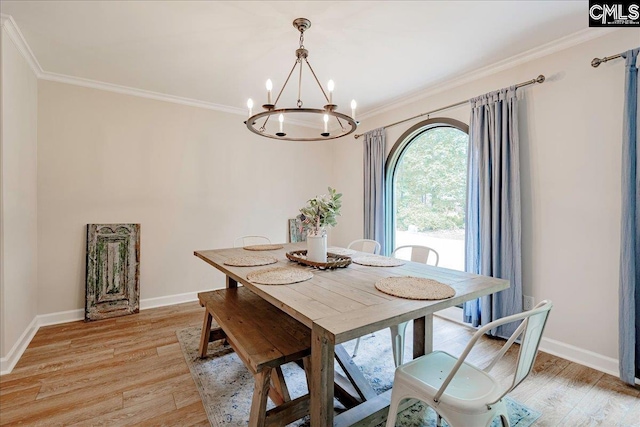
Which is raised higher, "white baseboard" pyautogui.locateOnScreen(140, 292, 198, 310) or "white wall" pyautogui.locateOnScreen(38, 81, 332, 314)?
"white wall" pyautogui.locateOnScreen(38, 81, 332, 314)

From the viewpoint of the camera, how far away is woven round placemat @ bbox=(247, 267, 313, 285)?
1688mm

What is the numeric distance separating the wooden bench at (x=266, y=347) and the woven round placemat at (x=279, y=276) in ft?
0.95

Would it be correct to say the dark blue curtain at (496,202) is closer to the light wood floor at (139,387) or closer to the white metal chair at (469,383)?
the light wood floor at (139,387)

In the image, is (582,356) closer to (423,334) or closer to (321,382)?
(423,334)

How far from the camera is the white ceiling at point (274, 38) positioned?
6.48 ft

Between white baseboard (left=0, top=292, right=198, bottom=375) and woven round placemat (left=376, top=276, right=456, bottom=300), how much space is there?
2800 mm

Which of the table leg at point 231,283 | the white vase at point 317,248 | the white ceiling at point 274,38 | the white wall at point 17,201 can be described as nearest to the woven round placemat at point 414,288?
the white vase at point 317,248

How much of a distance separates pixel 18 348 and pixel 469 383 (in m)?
3.32

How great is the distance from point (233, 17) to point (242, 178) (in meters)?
2.29

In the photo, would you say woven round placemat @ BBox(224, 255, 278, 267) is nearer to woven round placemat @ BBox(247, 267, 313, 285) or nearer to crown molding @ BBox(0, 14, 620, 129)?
woven round placemat @ BBox(247, 267, 313, 285)

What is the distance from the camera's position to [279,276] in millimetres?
1791

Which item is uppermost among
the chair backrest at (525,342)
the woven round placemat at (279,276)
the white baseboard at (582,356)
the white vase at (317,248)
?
the white vase at (317,248)

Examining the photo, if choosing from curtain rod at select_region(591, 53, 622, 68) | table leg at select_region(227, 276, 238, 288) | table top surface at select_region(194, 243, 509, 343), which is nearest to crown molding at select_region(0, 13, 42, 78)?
table top surface at select_region(194, 243, 509, 343)

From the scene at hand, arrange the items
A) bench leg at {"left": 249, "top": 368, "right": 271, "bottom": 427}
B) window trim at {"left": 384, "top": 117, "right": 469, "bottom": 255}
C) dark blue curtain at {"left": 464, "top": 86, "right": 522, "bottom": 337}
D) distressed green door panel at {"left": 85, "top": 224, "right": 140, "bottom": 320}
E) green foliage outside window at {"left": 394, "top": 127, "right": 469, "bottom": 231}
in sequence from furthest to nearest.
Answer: window trim at {"left": 384, "top": 117, "right": 469, "bottom": 255} → green foliage outside window at {"left": 394, "top": 127, "right": 469, "bottom": 231} → distressed green door panel at {"left": 85, "top": 224, "right": 140, "bottom": 320} → dark blue curtain at {"left": 464, "top": 86, "right": 522, "bottom": 337} → bench leg at {"left": 249, "top": 368, "right": 271, "bottom": 427}
